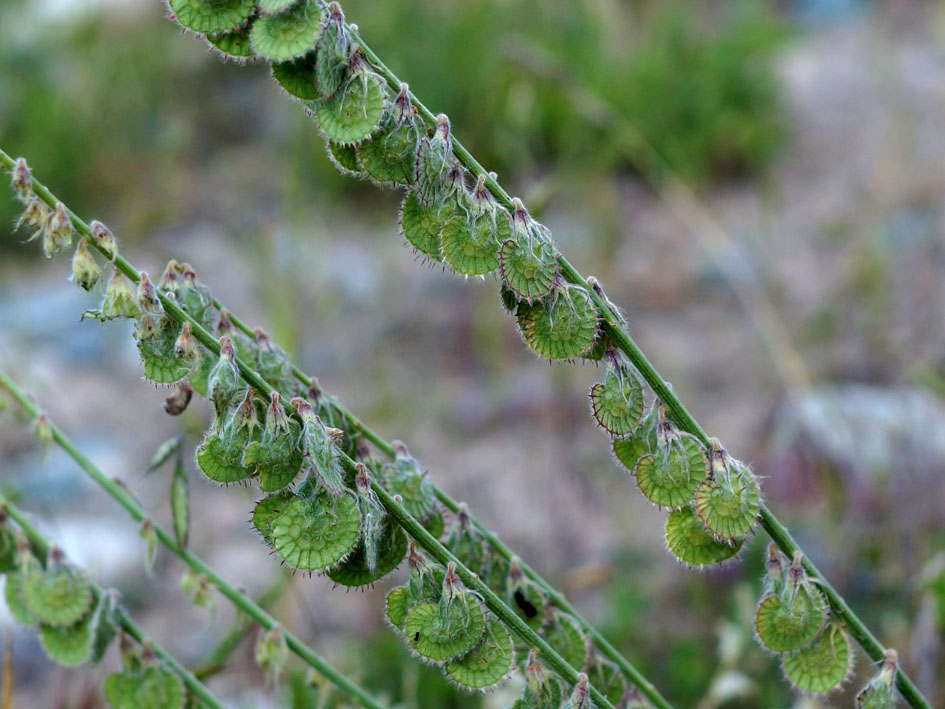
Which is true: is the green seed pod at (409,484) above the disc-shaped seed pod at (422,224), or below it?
below

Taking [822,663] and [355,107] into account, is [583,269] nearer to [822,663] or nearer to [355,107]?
[822,663]

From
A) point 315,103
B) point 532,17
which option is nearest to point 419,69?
point 532,17

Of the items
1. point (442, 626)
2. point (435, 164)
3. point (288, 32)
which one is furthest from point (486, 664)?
point (288, 32)

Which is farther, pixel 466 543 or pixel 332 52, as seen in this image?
pixel 466 543

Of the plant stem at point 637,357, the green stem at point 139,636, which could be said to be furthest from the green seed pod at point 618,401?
the green stem at point 139,636

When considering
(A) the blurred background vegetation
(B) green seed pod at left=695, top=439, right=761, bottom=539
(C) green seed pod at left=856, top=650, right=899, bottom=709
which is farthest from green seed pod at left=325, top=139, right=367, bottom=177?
(A) the blurred background vegetation

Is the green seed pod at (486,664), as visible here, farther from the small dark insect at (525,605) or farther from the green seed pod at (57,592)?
the green seed pod at (57,592)

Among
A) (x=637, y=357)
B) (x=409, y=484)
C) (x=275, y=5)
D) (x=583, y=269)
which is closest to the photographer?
(x=275, y=5)
